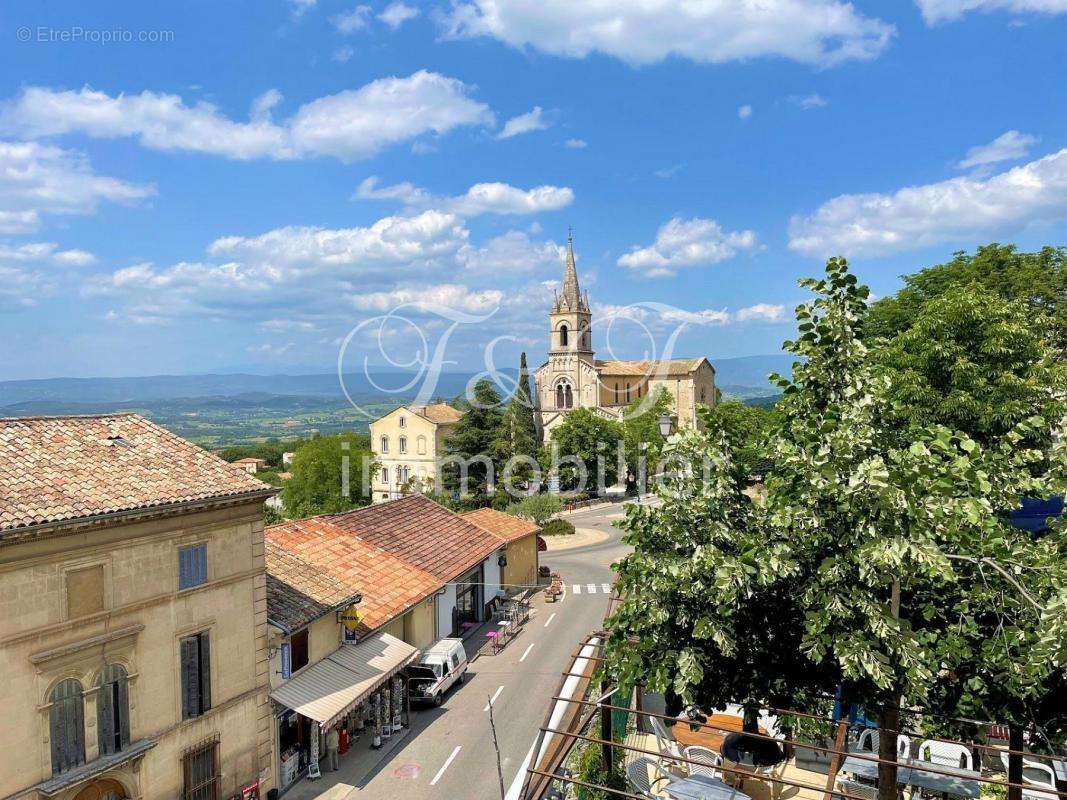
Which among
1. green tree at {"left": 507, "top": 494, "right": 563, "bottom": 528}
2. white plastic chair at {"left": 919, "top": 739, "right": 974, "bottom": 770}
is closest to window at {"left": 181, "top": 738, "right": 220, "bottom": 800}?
white plastic chair at {"left": 919, "top": 739, "right": 974, "bottom": 770}

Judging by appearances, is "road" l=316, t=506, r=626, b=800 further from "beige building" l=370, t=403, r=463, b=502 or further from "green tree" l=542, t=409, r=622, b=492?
"beige building" l=370, t=403, r=463, b=502

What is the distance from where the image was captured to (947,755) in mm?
14570

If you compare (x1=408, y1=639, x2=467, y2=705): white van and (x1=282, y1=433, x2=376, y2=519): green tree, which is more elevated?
(x1=282, y1=433, x2=376, y2=519): green tree

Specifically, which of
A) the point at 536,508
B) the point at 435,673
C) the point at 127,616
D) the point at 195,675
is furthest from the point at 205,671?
the point at 536,508

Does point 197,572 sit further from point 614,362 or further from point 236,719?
point 614,362

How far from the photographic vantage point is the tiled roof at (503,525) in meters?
35.6

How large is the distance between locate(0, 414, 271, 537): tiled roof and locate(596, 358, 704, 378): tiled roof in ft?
251

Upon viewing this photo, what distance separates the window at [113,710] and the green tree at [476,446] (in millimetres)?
45441

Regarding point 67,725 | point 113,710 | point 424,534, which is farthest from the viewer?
point 424,534

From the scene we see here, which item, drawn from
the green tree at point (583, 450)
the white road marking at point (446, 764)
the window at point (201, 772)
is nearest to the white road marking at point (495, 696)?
the white road marking at point (446, 764)

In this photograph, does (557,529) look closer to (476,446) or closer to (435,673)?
(476,446)

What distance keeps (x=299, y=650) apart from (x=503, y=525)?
18082mm

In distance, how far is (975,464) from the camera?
796cm

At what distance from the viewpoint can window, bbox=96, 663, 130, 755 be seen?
46.1 feet
